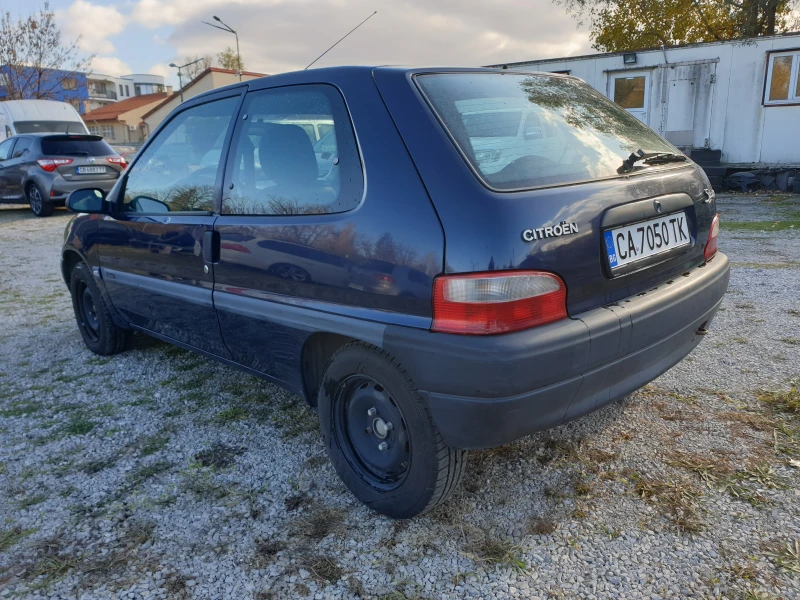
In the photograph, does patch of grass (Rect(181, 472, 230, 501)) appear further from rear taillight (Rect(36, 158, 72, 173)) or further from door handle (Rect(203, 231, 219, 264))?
rear taillight (Rect(36, 158, 72, 173))

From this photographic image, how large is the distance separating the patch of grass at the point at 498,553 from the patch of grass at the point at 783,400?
5.85ft

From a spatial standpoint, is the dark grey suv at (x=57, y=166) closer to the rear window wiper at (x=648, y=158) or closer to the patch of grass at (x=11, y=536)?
the patch of grass at (x=11, y=536)

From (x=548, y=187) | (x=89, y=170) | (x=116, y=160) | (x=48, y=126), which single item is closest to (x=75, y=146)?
(x=89, y=170)

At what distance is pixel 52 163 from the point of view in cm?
1214

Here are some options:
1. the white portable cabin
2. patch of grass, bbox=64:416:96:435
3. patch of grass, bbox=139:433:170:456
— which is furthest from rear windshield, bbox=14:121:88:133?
patch of grass, bbox=139:433:170:456

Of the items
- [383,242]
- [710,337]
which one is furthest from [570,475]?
[710,337]

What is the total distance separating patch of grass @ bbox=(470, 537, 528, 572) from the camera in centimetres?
211

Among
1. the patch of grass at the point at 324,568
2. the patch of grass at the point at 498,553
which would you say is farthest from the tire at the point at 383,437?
the patch of grass at the point at 324,568

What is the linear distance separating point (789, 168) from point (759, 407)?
1196cm

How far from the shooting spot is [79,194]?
3.81 metres

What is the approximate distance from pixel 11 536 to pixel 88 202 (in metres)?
2.13

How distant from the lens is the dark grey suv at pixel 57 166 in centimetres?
1217

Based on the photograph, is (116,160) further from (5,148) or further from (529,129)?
(529,129)

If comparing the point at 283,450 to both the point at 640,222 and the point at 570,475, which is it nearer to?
the point at 570,475
